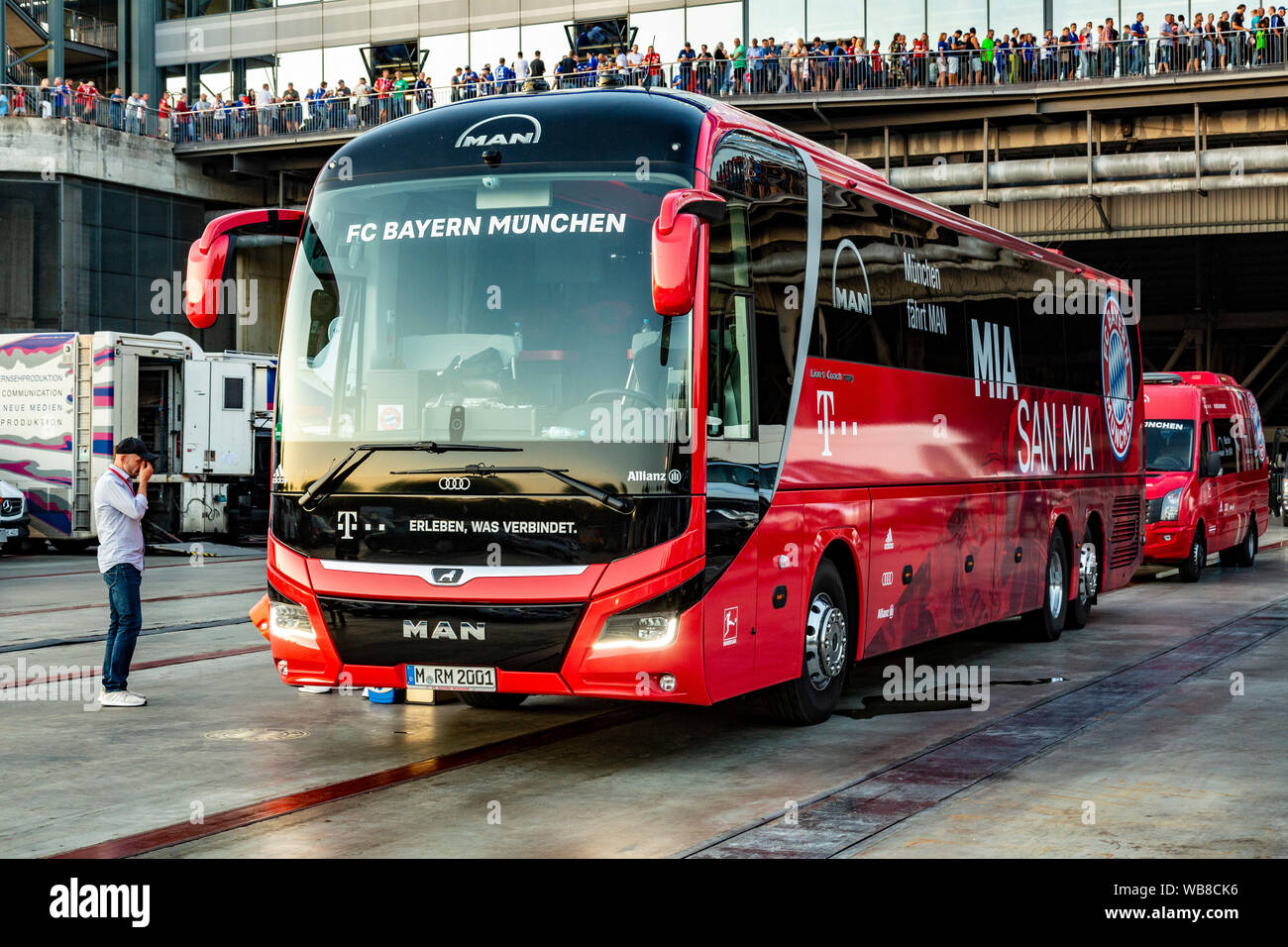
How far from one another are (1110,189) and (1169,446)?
11.6m

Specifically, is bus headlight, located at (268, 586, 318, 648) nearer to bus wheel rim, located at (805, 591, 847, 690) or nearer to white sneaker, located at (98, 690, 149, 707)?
white sneaker, located at (98, 690, 149, 707)

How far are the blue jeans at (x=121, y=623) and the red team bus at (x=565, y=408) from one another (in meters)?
2.13

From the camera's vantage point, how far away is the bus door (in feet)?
27.5

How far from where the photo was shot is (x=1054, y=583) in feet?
49.7

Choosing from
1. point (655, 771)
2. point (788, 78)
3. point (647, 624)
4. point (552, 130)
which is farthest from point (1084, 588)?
point (788, 78)

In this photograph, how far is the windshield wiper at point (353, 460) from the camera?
828cm

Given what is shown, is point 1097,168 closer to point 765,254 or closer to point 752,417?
point 765,254

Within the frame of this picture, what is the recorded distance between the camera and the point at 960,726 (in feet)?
32.8

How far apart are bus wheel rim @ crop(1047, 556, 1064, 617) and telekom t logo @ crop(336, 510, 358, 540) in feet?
27.2

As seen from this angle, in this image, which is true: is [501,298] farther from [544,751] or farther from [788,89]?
[788,89]

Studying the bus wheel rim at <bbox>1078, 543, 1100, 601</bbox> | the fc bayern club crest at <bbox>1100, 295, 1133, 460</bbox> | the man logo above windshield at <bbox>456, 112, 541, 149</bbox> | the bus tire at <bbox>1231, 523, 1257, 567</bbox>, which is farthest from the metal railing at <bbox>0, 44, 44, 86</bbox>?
the man logo above windshield at <bbox>456, 112, 541, 149</bbox>

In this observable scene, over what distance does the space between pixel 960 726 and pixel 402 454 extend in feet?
13.3

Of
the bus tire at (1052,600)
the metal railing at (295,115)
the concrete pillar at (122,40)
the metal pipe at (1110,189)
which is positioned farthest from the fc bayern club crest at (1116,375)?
the concrete pillar at (122,40)
